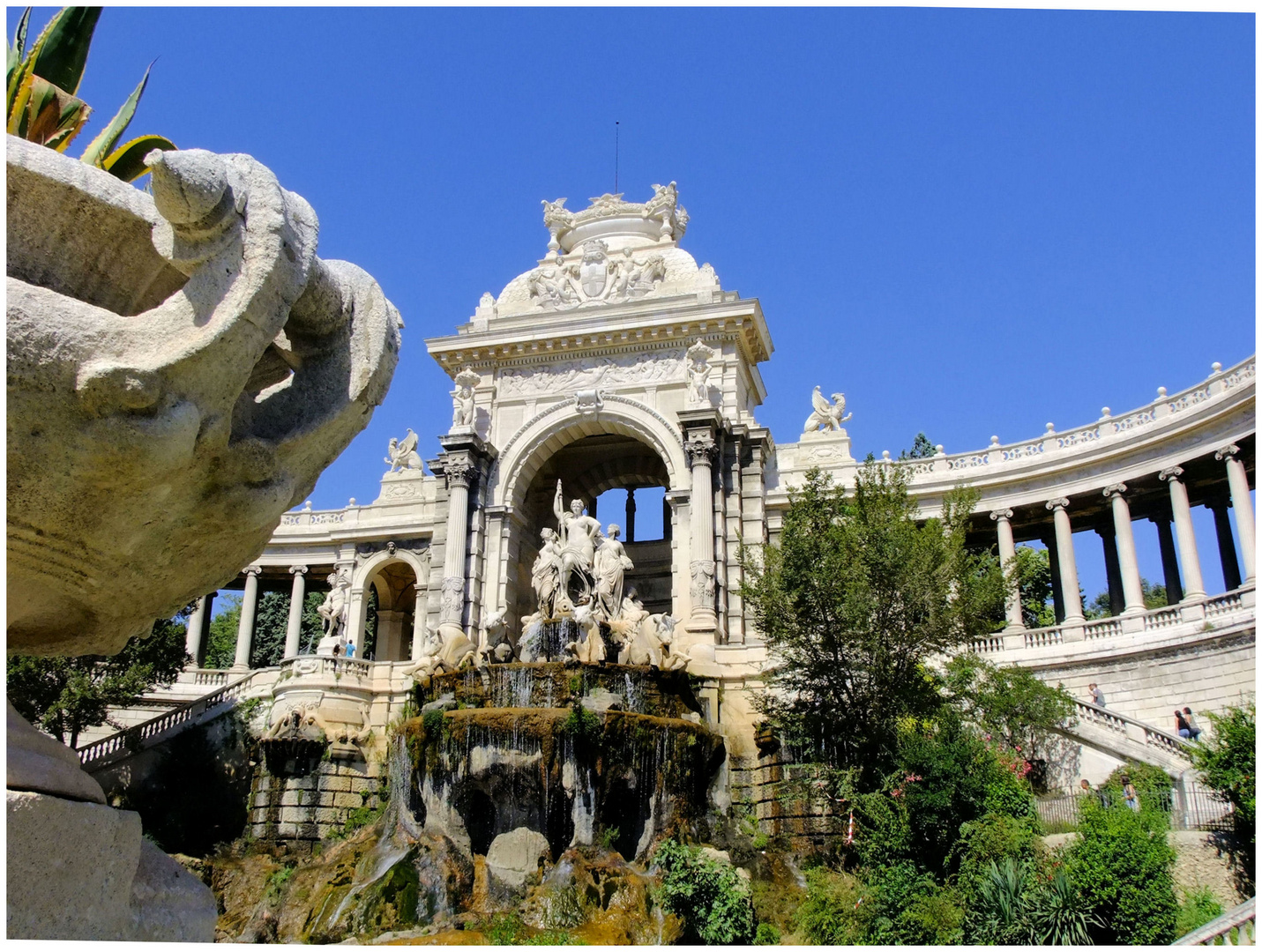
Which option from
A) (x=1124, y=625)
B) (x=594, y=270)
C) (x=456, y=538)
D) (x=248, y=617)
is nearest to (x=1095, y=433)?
(x=1124, y=625)

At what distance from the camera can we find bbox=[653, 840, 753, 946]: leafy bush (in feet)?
53.1

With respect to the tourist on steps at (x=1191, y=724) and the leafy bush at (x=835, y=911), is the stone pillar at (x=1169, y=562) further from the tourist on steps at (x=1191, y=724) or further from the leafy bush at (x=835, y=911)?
the leafy bush at (x=835, y=911)

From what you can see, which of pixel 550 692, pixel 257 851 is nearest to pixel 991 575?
pixel 550 692

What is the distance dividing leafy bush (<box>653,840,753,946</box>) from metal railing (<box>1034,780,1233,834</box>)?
5.17m

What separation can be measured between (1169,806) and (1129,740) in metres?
2.47

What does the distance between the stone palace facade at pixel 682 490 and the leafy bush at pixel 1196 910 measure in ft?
31.6

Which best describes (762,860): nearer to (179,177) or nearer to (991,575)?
(991,575)

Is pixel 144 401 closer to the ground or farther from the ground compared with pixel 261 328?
closer to the ground

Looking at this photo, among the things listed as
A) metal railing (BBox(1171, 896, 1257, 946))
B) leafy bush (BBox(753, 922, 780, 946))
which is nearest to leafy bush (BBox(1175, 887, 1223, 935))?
metal railing (BBox(1171, 896, 1257, 946))

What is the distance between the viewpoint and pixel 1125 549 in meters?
30.4

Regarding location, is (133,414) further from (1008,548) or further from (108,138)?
(1008,548)

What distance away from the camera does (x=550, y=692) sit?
21938mm

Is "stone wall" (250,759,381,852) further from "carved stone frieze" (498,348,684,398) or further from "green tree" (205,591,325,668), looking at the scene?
"green tree" (205,591,325,668)

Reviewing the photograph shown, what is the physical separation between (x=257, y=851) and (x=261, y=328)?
70.6ft
